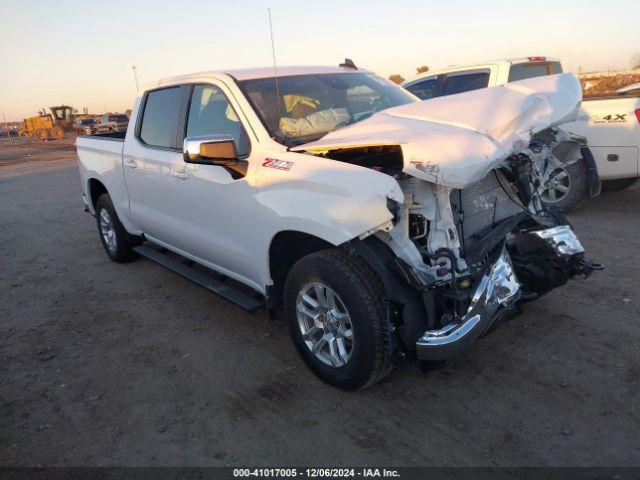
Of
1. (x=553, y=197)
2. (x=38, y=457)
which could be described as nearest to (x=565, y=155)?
(x=553, y=197)

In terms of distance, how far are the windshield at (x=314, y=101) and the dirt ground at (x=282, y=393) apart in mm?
1602

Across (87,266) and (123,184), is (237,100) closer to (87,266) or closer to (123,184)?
(123,184)

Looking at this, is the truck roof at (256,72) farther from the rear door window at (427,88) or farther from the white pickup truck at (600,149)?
the rear door window at (427,88)

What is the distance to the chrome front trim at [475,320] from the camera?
2.74 meters

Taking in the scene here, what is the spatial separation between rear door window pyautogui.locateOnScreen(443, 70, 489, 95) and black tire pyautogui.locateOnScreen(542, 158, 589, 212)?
1778 millimetres

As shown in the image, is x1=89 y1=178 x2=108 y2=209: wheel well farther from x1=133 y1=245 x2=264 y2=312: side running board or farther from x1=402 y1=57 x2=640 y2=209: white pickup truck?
x1=402 y1=57 x2=640 y2=209: white pickup truck

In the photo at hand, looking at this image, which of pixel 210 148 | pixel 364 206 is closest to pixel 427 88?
pixel 210 148

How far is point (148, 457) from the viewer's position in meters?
2.85

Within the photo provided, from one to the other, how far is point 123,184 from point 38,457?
3.06 meters

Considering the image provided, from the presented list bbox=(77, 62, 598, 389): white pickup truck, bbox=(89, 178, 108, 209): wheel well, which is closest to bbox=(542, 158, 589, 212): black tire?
bbox=(77, 62, 598, 389): white pickup truck

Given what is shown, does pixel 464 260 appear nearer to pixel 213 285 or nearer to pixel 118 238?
pixel 213 285

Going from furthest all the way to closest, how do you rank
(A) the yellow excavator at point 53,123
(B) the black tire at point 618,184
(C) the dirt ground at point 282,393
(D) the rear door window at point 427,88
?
(A) the yellow excavator at point 53,123, (D) the rear door window at point 427,88, (B) the black tire at point 618,184, (C) the dirt ground at point 282,393

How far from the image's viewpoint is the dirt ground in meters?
2.79

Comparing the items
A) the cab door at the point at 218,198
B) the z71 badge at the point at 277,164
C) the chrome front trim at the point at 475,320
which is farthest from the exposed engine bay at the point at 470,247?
the cab door at the point at 218,198
